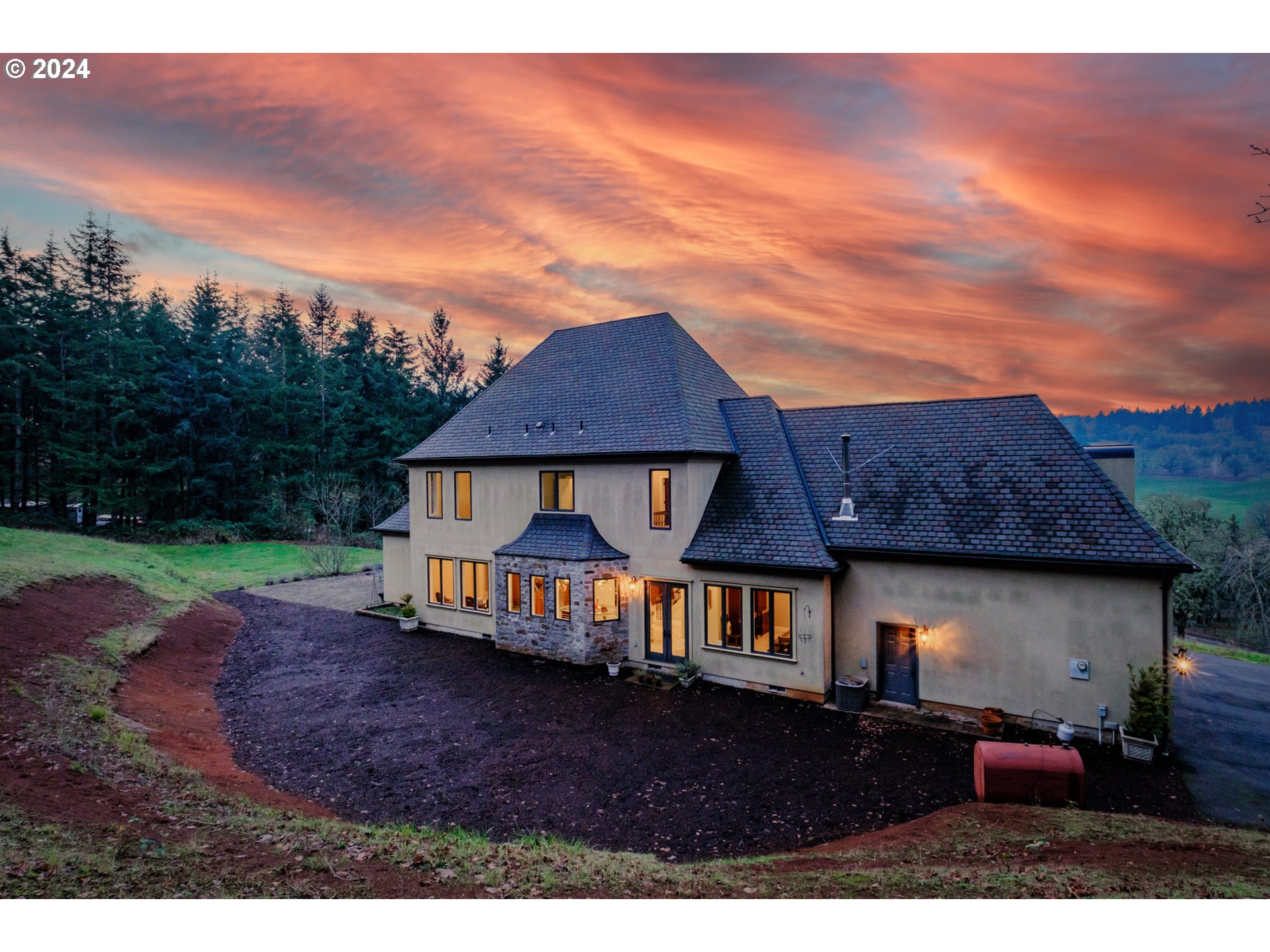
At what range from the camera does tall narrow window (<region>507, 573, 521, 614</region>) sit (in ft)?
46.0

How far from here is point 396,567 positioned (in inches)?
728

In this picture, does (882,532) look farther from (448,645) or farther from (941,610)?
(448,645)

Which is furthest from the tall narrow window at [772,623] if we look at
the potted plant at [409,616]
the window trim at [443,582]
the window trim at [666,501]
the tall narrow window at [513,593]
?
the potted plant at [409,616]

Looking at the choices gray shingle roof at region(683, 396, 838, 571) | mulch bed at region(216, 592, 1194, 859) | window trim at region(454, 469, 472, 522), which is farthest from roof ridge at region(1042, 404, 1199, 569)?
window trim at region(454, 469, 472, 522)

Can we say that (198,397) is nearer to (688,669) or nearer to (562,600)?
(562,600)

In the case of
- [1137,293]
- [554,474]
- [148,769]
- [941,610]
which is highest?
[1137,293]

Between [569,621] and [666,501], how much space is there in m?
3.93

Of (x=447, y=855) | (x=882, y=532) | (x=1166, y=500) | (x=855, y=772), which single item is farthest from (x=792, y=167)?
(x=1166, y=500)

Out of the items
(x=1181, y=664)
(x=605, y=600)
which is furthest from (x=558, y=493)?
(x=1181, y=664)

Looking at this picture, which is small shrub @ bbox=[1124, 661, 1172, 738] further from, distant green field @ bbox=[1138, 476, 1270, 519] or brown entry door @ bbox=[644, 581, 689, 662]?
distant green field @ bbox=[1138, 476, 1270, 519]

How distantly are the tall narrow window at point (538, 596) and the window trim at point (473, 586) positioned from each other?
216 centimetres

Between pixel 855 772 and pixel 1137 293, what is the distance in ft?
30.2

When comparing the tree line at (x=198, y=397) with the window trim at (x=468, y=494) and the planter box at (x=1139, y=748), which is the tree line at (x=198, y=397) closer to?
the window trim at (x=468, y=494)

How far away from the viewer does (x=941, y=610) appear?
33.8 feet
